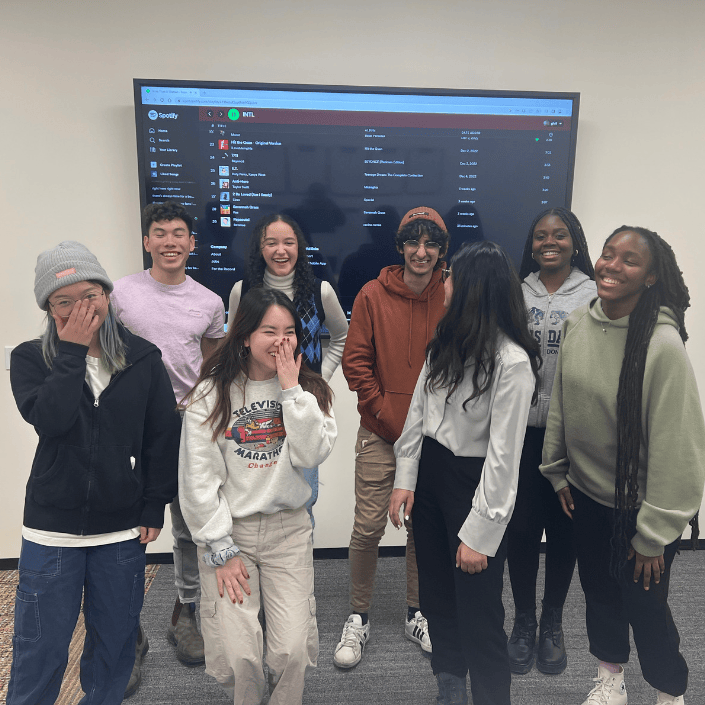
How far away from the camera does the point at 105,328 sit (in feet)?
4.71

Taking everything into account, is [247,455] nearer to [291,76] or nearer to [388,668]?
[388,668]

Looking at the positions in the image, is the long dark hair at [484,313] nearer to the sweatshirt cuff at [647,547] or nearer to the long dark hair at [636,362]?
the long dark hair at [636,362]

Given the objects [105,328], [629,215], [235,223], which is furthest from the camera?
[629,215]

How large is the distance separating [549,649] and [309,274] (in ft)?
5.52

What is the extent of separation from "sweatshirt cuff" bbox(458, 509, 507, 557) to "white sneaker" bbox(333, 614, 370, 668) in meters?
0.87

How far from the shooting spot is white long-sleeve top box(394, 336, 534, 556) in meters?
1.39

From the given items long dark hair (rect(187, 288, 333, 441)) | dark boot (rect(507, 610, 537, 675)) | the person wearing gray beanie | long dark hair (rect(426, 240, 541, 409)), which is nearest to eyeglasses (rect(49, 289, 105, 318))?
the person wearing gray beanie

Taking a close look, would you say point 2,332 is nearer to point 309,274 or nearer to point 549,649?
point 309,274

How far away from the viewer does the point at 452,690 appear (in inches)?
63.1

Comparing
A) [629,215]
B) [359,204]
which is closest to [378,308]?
[359,204]

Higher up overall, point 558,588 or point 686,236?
point 686,236

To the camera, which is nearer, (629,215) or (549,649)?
(549,649)

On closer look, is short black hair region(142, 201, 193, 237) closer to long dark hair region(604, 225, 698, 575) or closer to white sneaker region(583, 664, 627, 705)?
long dark hair region(604, 225, 698, 575)

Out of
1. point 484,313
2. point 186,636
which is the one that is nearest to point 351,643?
point 186,636
